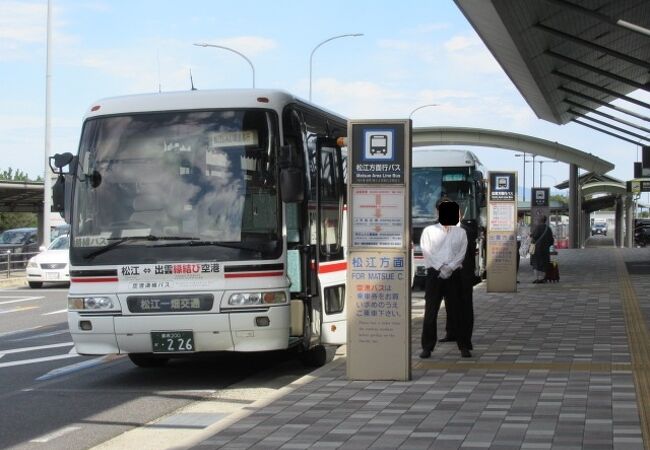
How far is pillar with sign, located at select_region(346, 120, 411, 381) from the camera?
9305 millimetres

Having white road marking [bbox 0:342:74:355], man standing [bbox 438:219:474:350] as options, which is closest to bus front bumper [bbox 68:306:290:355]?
man standing [bbox 438:219:474:350]

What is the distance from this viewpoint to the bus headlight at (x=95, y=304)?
10.2 metres

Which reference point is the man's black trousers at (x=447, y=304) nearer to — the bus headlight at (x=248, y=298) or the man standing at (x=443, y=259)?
the man standing at (x=443, y=259)

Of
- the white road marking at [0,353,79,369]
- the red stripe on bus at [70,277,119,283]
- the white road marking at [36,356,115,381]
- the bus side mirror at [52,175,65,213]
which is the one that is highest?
the bus side mirror at [52,175,65,213]

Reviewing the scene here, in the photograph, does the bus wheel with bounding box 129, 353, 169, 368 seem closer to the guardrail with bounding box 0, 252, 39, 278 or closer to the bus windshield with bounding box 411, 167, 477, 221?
the bus windshield with bounding box 411, 167, 477, 221

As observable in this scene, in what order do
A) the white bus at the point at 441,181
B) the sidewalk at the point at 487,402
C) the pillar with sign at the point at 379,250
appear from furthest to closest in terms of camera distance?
the white bus at the point at 441,181
the pillar with sign at the point at 379,250
the sidewalk at the point at 487,402

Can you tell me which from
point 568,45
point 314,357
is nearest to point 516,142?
point 568,45

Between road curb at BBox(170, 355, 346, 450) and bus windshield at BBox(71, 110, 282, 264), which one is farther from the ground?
bus windshield at BBox(71, 110, 282, 264)

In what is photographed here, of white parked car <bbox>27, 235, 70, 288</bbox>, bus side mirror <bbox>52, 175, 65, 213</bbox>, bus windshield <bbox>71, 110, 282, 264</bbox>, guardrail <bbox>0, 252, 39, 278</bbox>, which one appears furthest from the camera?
guardrail <bbox>0, 252, 39, 278</bbox>

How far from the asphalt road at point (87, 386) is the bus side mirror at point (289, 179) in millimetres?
2241

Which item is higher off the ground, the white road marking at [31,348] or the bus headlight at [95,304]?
the bus headlight at [95,304]

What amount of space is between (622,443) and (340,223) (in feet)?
21.4

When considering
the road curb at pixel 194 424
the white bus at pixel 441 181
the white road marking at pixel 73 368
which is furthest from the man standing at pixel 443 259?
the white bus at pixel 441 181

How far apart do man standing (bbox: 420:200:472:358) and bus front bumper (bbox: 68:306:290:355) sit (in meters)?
1.78
